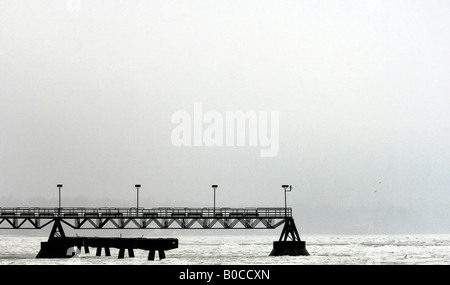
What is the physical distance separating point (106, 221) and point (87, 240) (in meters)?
2.50

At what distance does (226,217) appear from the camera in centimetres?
8000
